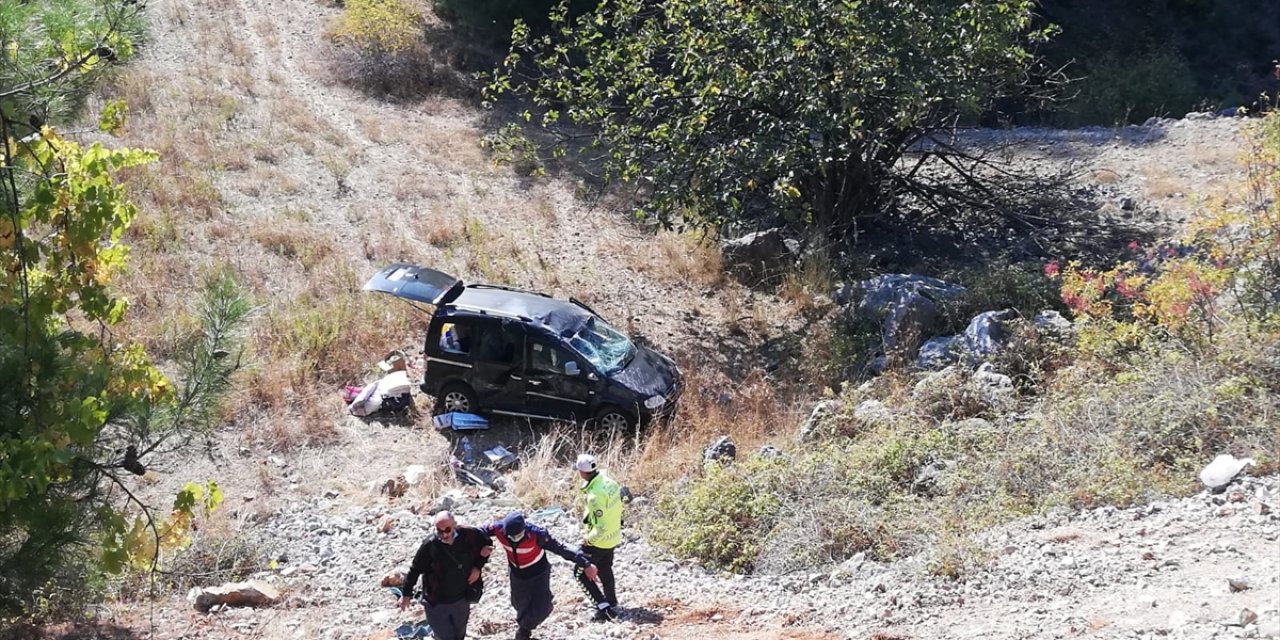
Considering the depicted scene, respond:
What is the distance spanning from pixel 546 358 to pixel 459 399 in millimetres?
1207

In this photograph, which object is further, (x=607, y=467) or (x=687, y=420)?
(x=687, y=420)

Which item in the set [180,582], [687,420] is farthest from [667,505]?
[180,582]

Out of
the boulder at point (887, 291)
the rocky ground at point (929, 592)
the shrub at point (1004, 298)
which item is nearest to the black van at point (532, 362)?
the rocky ground at point (929, 592)

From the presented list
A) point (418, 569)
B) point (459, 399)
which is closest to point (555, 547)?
point (418, 569)

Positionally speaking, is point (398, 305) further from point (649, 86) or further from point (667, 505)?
point (667, 505)

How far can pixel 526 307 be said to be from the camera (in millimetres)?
12672

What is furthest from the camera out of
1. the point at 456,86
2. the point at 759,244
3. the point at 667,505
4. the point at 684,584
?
the point at 456,86

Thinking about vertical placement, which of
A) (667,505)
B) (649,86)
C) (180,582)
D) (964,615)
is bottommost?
(180,582)

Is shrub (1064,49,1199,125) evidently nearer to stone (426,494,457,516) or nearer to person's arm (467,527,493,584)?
stone (426,494,457,516)

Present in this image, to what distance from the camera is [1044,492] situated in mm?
8594

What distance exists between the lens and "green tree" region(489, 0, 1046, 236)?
44.6ft

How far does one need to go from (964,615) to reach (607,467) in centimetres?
476

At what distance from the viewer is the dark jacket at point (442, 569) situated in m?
7.02

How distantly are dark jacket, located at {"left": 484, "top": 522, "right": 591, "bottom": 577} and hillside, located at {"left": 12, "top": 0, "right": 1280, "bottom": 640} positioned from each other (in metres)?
0.76
